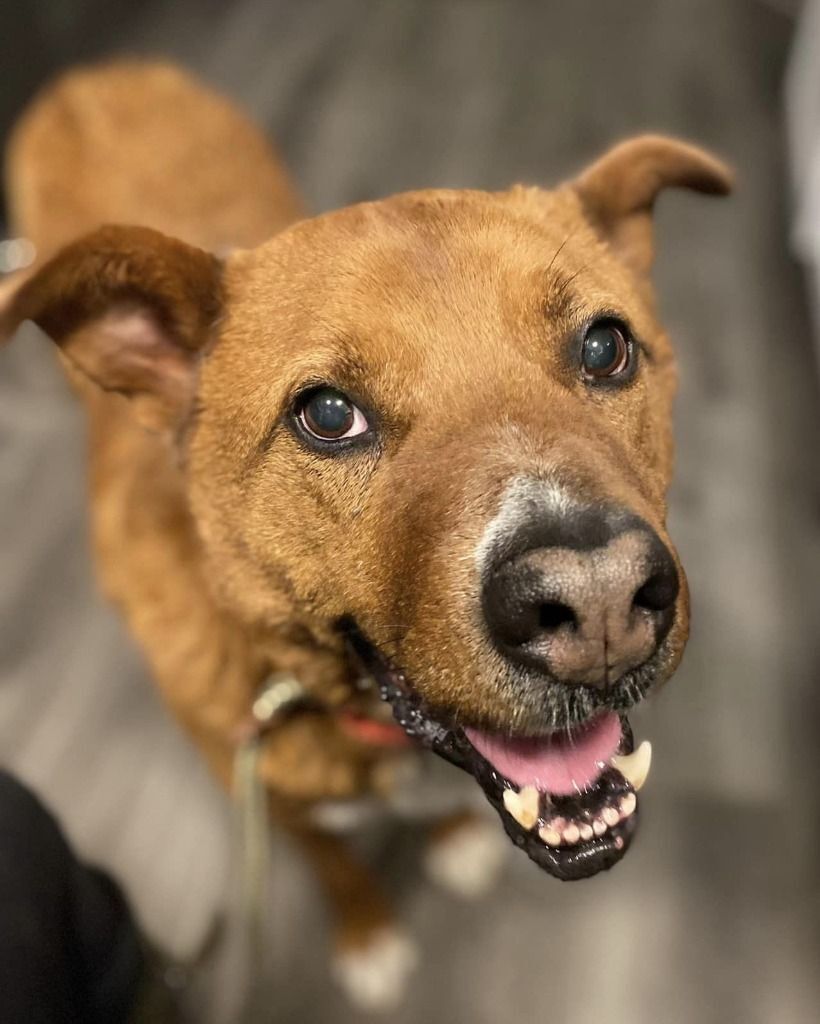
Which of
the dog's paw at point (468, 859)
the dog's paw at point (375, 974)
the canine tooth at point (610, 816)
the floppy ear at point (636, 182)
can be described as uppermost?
the floppy ear at point (636, 182)

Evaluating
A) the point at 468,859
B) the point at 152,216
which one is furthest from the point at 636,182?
the point at 468,859

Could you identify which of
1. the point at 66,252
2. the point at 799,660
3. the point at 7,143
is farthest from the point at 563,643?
the point at 7,143

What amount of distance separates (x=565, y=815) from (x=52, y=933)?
31.8 inches

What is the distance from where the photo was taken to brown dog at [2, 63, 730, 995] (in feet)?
3.79

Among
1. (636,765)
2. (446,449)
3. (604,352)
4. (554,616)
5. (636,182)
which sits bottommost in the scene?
(636,765)

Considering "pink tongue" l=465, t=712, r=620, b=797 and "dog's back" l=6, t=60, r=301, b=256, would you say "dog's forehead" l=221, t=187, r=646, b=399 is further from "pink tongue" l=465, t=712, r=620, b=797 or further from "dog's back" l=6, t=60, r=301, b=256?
"dog's back" l=6, t=60, r=301, b=256

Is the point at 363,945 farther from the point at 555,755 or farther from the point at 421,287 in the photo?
the point at 421,287

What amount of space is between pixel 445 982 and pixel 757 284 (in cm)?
317

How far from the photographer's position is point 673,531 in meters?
3.23

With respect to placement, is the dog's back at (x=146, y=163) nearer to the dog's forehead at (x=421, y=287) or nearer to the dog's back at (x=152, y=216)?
the dog's back at (x=152, y=216)

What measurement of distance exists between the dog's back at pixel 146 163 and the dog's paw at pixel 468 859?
181cm

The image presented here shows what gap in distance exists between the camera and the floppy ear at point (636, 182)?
68.2 inches

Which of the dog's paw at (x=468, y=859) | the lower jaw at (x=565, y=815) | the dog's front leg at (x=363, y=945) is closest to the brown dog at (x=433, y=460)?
the lower jaw at (x=565, y=815)

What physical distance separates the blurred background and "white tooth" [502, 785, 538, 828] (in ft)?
4.24
